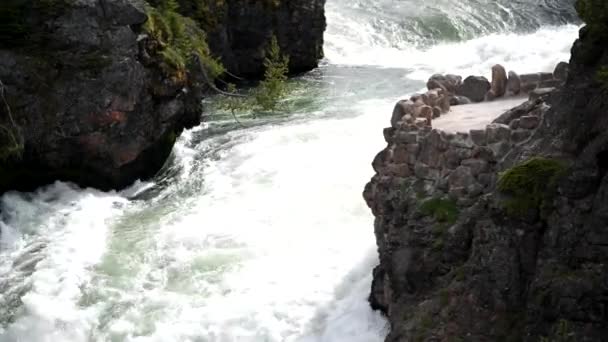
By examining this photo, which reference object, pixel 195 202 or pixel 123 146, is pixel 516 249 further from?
pixel 123 146

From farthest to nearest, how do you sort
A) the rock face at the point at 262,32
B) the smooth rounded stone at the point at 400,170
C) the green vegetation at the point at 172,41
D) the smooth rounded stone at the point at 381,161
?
the rock face at the point at 262,32, the green vegetation at the point at 172,41, the smooth rounded stone at the point at 381,161, the smooth rounded stone at the point at 400,170

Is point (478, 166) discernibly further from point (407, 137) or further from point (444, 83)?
point (444, 83)

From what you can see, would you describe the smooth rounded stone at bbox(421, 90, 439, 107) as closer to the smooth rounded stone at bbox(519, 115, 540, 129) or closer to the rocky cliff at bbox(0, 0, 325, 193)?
the smooth rounded stone at bbox(519, 115, 540, 129)

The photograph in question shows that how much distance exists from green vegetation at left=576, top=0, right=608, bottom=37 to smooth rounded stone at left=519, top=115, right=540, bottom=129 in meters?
1.45

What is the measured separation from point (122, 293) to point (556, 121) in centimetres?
673

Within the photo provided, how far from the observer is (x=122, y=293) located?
11414 millimetres

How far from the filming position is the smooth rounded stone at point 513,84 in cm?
1166

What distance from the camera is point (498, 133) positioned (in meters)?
8.89

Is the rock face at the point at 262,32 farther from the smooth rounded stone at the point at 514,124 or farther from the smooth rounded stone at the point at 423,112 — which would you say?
the smooth rounded stone at the point at 514,124

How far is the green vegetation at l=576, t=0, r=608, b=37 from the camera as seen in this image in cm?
744

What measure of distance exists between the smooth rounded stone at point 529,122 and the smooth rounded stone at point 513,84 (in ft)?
9.32

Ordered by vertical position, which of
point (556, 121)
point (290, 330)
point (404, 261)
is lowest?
point (290, 330)

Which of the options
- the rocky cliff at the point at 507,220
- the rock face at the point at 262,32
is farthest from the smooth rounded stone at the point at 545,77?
the rock face at the point at 262,32

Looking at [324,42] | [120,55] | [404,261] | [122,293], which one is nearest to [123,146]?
[120,55]
